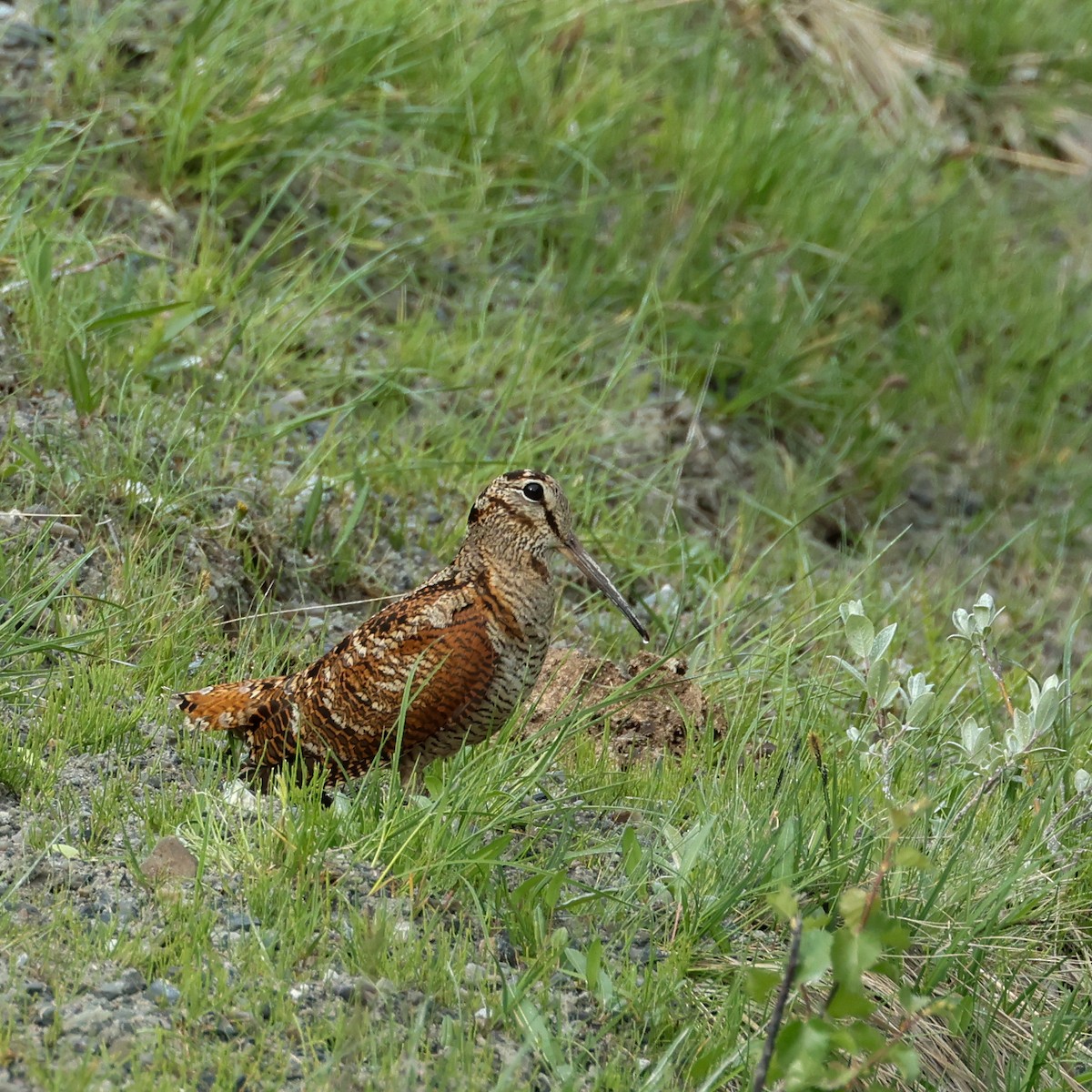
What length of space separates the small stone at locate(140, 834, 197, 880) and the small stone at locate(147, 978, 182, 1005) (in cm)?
35

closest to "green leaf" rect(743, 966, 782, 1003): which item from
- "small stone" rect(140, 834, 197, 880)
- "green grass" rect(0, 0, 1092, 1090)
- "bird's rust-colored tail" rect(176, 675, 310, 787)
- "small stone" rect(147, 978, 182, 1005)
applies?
"green grass" rect(0, 0, 1092, 1090)

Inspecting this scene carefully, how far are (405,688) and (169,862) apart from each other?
70 cm

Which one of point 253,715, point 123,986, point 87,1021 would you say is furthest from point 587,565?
point 87,1021

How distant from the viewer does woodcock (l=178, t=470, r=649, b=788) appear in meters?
Result: 3.96

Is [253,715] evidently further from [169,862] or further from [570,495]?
[570,495]

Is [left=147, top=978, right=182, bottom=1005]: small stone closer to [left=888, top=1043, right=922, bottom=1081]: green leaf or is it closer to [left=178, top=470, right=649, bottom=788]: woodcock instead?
[left=178, top=470, right=649, bottom=788]: woodcock

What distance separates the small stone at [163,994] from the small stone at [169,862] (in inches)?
13.7

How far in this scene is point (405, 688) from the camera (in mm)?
3814

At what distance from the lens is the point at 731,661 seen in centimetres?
483

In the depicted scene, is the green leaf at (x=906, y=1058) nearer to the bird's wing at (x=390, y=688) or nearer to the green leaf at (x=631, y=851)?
the green leaf at (x=631, y=851)

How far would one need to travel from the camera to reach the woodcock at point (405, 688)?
13.0 ft

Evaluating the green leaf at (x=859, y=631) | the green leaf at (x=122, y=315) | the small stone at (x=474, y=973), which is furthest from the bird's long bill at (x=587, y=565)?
the green leaf at (x=122, y=315)

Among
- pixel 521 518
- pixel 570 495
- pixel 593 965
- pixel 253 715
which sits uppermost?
pixel 521 518

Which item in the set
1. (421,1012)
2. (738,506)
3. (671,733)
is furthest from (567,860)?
(738,506)
